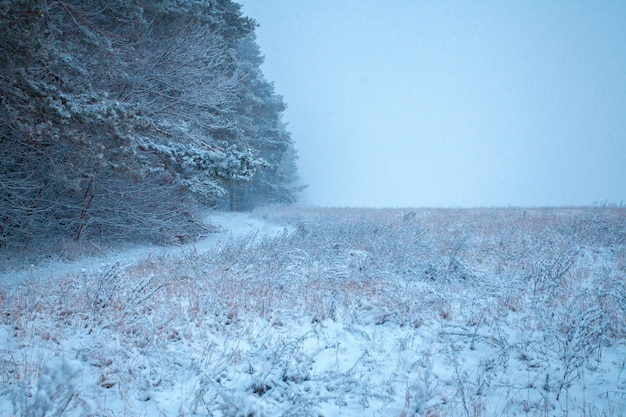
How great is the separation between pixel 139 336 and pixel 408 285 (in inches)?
178

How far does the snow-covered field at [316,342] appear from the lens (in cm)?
283

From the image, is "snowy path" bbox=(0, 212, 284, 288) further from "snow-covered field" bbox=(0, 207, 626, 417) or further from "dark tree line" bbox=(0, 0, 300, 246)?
"dark tree line" bbox=(0, 0, 300, 246)

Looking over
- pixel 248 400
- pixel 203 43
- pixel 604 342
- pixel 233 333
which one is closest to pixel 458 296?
pixel 604 342

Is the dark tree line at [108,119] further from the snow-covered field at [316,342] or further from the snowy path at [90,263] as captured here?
the snow-covered field at [316,342]

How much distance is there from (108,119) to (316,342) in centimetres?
546

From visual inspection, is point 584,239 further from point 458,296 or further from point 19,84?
point 19,84

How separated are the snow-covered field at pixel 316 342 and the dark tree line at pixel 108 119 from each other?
240 cm

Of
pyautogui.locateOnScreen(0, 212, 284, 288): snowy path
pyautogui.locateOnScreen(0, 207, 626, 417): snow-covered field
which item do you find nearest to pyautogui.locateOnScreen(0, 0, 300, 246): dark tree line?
pyautogui.locateOnScreen(0, 212, 284, 288): snowy path

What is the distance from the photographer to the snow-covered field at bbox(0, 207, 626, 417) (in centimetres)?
283

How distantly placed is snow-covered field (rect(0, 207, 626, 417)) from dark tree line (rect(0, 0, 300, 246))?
240 centimetres

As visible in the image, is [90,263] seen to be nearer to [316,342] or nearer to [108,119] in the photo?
[108,119]

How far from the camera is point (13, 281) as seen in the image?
626 cm

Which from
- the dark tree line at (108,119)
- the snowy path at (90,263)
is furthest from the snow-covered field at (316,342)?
the dark tree line at (108,119)

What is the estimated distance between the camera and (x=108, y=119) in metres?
5.97
